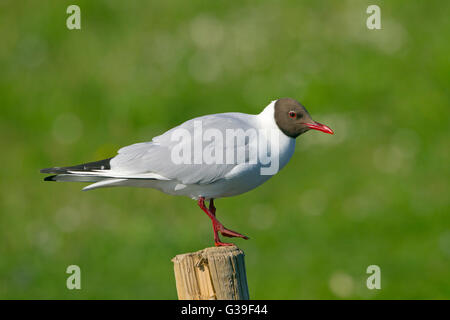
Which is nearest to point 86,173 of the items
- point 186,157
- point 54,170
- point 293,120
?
point 54,170

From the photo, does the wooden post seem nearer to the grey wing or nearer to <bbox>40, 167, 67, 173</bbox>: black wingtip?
the grey wing

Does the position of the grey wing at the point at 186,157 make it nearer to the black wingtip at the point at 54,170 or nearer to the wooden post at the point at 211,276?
the black wingtip at the point at 54,170

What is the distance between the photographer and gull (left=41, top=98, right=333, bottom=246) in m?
5.66

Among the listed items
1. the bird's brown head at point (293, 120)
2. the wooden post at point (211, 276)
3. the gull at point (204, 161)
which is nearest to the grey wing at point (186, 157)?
the gull at point (204, 161)

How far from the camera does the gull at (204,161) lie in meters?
5.66

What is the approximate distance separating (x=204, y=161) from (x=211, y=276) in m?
0.93

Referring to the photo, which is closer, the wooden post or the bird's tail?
the wooden post

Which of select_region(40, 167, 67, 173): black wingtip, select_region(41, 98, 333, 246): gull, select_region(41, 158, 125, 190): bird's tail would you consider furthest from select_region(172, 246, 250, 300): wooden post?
select_region(40, 167, 67, 173): black wingtip

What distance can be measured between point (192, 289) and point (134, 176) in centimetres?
103

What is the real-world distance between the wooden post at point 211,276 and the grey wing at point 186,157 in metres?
0.68

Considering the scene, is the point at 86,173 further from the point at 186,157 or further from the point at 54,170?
the point at 186,157

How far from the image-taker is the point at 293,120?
5949 mm

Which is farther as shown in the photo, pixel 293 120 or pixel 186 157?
pixel 293 120

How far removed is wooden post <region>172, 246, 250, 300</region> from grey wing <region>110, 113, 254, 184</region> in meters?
0.68
